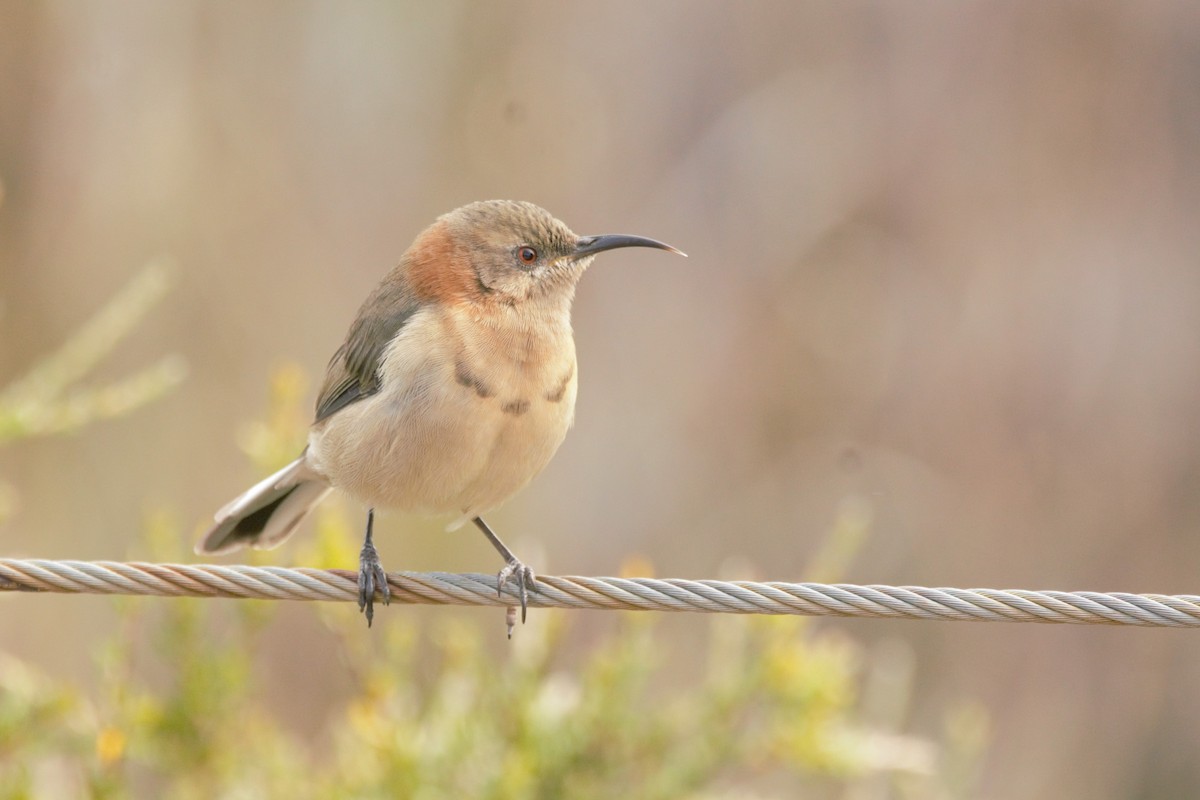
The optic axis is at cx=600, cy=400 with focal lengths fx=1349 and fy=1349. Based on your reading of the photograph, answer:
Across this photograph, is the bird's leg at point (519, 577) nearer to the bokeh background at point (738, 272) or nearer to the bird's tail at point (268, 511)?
the bird's tail at point (268, 511)

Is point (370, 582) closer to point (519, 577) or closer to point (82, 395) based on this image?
point (519, 577)

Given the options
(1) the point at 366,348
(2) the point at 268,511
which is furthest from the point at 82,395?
(1) the point at 366,348

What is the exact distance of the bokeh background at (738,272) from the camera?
980 cm

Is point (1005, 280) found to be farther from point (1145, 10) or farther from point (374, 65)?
point (374, 65)

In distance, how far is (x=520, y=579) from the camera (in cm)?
418

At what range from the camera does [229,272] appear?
33.7 ft

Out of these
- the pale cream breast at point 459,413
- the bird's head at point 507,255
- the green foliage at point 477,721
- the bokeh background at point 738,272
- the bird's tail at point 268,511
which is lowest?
the green foliage at point 477,721

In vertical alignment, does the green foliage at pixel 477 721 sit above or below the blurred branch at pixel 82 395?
below

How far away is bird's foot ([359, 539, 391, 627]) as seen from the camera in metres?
3.92

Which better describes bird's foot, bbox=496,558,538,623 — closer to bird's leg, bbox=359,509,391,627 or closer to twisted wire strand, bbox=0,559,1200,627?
twisted wire strand, bbox=0,559,1200,627

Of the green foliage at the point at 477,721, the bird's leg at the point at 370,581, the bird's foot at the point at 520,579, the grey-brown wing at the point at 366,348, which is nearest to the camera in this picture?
the bird's foot at the point at 520,579

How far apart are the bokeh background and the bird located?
4627mm

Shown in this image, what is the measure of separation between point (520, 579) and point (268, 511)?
1389 mm

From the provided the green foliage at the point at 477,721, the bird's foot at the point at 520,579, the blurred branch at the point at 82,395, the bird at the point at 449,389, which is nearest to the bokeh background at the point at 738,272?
the green foliage at the point at 477,721
